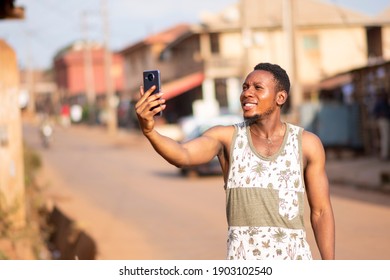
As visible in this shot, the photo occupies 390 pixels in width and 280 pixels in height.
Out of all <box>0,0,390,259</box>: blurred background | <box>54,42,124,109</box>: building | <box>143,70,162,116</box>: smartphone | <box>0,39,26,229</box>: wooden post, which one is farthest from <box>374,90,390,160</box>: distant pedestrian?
<box>54,42,124,109</box>: building

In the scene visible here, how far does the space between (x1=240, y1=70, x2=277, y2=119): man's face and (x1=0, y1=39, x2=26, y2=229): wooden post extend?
831cm

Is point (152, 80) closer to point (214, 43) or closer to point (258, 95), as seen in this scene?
point (258, 95)

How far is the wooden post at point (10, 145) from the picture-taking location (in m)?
12.5

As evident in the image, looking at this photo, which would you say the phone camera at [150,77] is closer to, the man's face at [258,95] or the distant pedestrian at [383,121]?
the man's face at [258,95]

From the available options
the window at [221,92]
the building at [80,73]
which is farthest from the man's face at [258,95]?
the building at [80,73]

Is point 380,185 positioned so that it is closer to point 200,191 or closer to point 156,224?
point 200,191

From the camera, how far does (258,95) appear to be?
174 inches

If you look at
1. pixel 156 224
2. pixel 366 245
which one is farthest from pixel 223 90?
pixel 366 245

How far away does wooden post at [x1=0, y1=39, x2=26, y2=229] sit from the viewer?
40.9 ft

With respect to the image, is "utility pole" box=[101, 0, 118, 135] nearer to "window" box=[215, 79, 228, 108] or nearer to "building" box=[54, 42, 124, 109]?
"window" box=[215, 79, 228, 108]

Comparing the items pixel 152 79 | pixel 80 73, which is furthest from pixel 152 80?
pixel 80 73

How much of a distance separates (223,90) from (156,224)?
1412 inches

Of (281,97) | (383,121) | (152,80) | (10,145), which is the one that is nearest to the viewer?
(152,80)

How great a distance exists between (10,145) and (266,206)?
9.11 m
